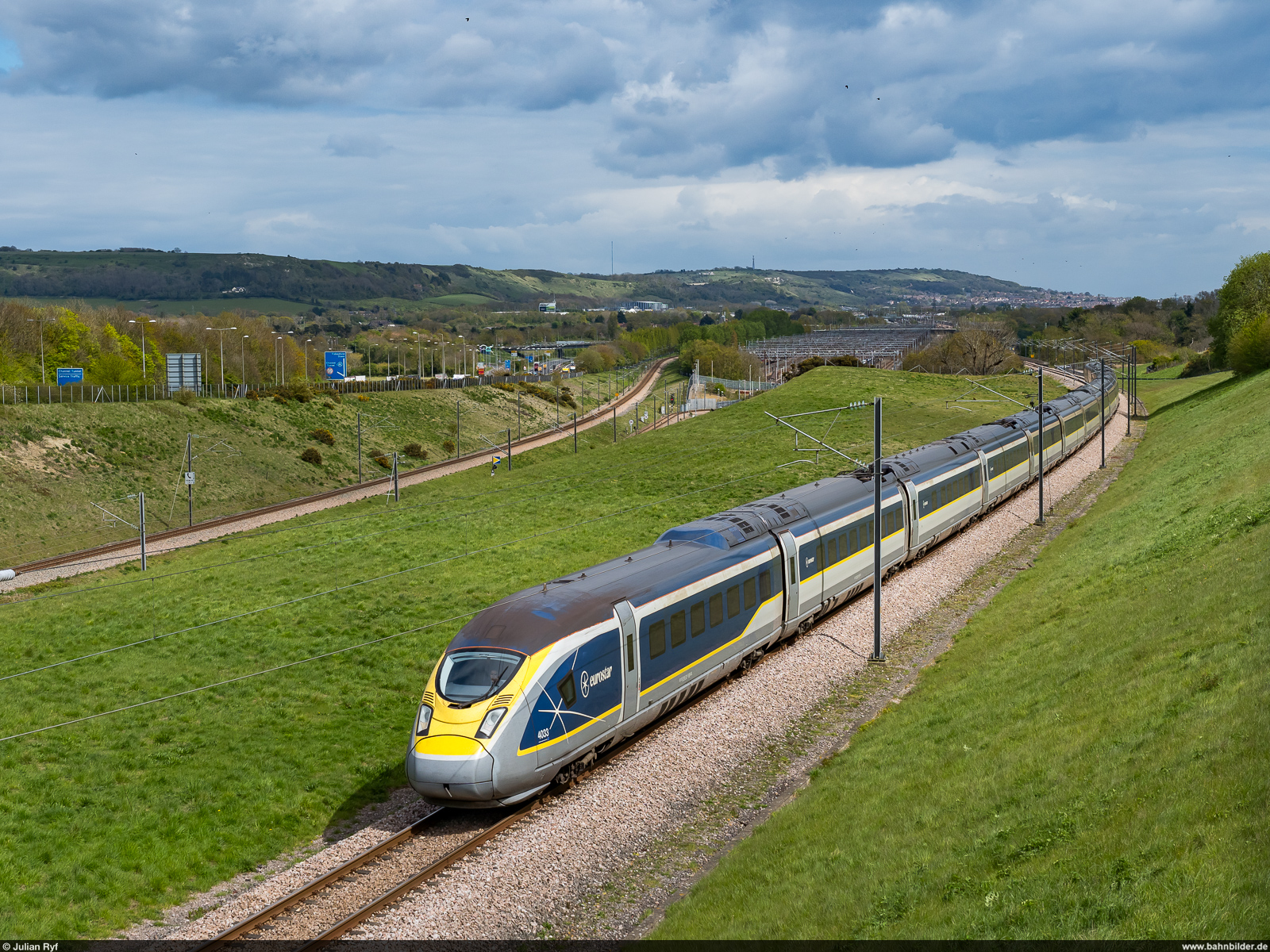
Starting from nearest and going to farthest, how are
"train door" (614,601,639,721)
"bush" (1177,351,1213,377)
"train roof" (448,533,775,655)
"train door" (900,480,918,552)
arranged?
1. "train roof" (448,533,775,655)
2. "train door" (614,601,639,721)
3. "train door" (900,480,918,552)
4. "bush" (1177,351,1213,377)

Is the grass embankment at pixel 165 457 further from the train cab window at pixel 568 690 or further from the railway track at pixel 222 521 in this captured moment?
the train cab window at pixel 568 690

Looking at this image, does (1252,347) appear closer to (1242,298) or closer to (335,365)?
(1242,298)

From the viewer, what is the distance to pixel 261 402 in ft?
315

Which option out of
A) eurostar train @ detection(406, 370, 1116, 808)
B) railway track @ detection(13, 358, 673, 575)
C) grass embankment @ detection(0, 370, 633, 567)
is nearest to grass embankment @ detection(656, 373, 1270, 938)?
eurostar train @ detection(406, 370, 1116, 808)

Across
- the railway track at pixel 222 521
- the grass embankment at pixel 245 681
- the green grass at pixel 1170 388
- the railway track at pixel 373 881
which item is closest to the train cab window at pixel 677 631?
the railway track at pixel 373 881

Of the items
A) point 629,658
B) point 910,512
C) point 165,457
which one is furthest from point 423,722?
point 165,457

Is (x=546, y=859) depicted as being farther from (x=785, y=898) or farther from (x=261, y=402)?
(x=261, y=402)

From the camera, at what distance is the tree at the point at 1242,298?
9512cm

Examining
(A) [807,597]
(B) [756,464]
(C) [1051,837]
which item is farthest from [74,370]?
(C) [1051,837]

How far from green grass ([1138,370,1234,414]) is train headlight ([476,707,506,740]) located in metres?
92.4

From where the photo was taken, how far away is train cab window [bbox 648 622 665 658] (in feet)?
68.0

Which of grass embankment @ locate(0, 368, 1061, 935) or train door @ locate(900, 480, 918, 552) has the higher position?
train door @ locate(900, 480, 918, 552)

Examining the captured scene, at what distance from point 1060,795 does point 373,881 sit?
1060cm

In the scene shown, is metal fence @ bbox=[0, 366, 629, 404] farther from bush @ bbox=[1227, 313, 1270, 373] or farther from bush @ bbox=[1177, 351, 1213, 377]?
bush @ bbox=[1177, 351, 1213, 377]
